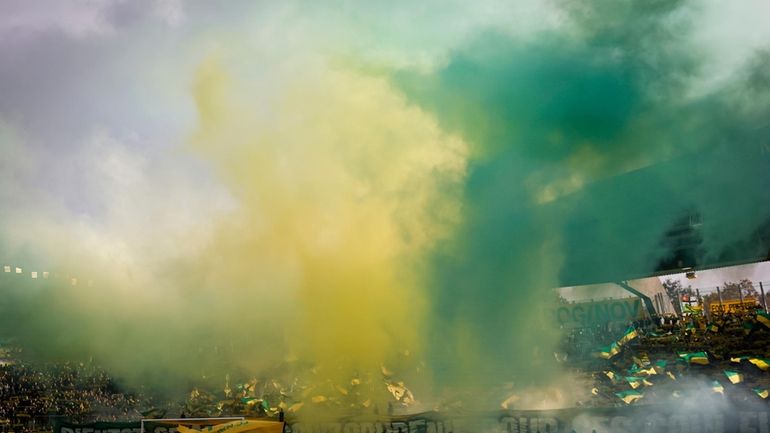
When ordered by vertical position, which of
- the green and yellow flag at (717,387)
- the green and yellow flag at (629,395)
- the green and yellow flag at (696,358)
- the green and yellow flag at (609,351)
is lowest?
the green and yellow flag at (629,395)

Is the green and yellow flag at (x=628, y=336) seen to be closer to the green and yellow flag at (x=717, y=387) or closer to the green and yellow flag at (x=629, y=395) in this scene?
the green and yellow flag at (x=629, y=395)

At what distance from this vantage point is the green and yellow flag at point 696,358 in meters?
16.0

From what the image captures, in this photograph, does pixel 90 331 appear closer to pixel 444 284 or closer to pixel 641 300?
pixel 444 284

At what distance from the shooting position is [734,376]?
14531mm

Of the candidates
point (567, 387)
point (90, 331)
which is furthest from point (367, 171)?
point (90, 331)

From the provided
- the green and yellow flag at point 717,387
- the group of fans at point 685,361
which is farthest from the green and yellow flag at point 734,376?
the green and yellow flag at point 717,387

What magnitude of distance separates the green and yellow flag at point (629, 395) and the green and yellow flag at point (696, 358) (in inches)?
83.9

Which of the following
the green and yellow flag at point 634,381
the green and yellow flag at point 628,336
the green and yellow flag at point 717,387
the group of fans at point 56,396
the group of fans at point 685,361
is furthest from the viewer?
the green and yellow flag at point 628,336

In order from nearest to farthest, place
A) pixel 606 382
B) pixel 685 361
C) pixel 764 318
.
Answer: pixel 685 361 < pixel 606 382 < pixel 764 318

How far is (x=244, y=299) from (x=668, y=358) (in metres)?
14.3

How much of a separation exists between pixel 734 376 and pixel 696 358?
5.79ft

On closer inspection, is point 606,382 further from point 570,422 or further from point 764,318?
point 570,422

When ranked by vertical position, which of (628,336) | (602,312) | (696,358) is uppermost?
(602,312)

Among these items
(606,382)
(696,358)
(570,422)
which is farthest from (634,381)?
(570,422)
